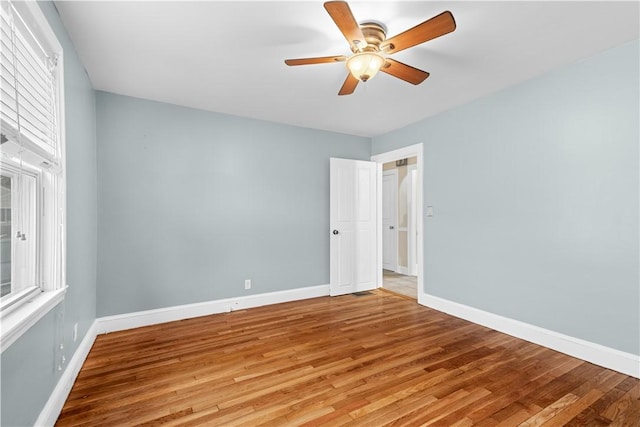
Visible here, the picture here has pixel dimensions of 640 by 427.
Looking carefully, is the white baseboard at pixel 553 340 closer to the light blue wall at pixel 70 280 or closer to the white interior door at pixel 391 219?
the white interior door at pixel 391 219

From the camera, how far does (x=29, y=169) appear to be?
1.66 m

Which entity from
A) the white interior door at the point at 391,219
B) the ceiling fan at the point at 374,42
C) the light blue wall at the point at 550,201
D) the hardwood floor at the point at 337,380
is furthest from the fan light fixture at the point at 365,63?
the white interior door at the point at 391,219

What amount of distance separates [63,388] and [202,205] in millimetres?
2109

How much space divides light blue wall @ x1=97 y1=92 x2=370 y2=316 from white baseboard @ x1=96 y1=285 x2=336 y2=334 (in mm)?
69

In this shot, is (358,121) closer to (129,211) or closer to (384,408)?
(129,211)

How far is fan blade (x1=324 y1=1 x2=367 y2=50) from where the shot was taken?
1.50m

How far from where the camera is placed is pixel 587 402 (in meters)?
1.95

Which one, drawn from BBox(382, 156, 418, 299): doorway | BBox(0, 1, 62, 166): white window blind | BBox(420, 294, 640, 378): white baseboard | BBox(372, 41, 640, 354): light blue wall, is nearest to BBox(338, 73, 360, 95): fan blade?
BBox(372, 41, 640, 354): light blue wall

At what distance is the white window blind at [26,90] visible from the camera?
4.20 ft

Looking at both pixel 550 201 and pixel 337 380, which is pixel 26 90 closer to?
pixel 337 380

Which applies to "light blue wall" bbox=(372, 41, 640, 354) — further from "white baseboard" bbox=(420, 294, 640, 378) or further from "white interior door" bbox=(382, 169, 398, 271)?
"white interior door" bbox=(382, 169, 398, 271)

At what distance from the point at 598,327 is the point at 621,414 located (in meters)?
0.81

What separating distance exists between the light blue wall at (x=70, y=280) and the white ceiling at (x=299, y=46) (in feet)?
1.10

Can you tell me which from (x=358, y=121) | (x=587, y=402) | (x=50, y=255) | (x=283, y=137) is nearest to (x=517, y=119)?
(x=358, y=121)
